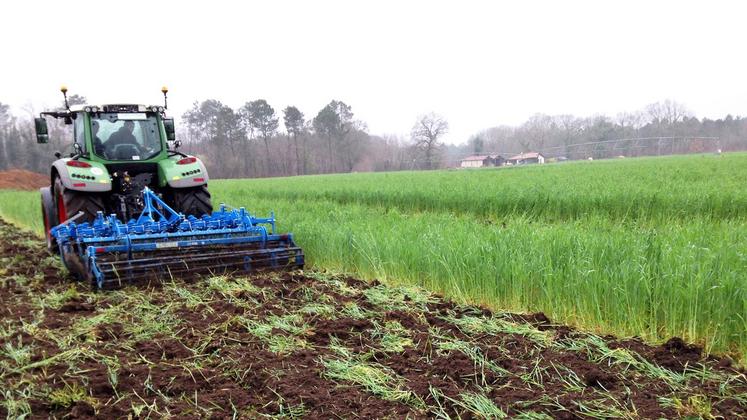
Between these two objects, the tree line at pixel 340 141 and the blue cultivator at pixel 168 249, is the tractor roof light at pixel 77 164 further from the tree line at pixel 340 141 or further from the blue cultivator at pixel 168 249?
the tree line at pixel 340 141

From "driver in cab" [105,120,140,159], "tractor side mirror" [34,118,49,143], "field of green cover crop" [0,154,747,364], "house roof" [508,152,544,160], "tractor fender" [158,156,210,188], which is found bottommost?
"field of green cover crop" [0,154,747,364]

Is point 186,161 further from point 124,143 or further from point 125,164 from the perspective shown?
point 124,143

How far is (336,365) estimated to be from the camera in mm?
2873

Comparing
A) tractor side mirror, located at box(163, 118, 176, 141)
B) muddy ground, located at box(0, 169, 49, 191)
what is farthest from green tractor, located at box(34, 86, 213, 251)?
muddy ground, located at box(0, 169, 49, 191)

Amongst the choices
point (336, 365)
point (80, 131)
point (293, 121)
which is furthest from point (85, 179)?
point (293, 121)

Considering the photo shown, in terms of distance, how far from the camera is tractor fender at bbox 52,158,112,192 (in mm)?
6148

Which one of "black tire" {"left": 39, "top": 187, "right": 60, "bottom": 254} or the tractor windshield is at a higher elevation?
the tractor windshield

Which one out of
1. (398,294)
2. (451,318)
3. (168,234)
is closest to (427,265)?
(398,294)

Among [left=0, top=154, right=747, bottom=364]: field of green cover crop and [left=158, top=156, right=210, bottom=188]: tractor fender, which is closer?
[left=0, top=154, right=747, bottom=364]: field of green cover crop

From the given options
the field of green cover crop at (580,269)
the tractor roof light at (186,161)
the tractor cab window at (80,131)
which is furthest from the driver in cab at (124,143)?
the field of green cover crop at (580,269)

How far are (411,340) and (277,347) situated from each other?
882mm

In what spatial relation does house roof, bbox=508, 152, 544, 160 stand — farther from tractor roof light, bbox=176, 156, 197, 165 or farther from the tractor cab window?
the tractor cab window

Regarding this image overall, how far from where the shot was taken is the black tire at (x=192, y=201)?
6805 mm

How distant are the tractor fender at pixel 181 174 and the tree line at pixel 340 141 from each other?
3105cm
